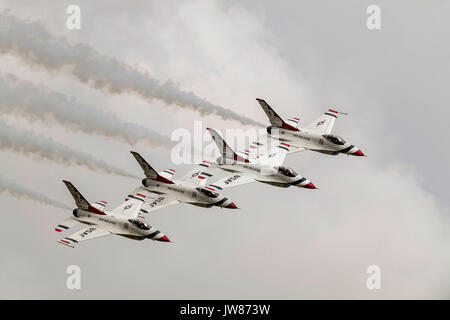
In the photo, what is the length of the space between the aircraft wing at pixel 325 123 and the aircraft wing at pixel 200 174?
13.7 meters

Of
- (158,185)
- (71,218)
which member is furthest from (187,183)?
(71,218)

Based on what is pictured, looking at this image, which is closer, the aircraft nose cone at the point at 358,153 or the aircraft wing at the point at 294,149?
the aircraft wing at the point at 294,149

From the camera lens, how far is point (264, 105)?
135 meters

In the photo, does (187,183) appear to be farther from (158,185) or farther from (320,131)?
(320,131)

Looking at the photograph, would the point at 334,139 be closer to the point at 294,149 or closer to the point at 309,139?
the point at 309,139

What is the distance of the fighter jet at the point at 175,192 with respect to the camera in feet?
412

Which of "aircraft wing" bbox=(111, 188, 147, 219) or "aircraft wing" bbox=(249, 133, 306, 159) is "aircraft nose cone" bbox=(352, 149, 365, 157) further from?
"aircraft wing" bbox=(111, 188, 147, 219)

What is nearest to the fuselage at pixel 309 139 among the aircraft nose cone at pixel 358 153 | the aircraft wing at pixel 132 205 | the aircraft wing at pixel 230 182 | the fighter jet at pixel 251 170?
the aircraft nose cone at pixel 358 153

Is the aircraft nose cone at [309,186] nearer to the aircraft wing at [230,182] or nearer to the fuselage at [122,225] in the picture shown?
the aircraft wing at [230,182]

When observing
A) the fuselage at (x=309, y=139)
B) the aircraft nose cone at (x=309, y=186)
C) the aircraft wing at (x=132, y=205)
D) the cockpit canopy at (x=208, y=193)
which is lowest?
the aircraft wing at (x=132, y=205)

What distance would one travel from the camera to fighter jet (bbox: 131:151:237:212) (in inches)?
4938

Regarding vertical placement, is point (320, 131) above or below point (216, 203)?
above

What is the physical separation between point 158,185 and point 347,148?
21074 mm

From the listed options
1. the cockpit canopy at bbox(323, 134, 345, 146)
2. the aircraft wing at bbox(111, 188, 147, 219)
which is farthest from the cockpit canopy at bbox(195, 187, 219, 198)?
the cockpit canopy at bbox(323, 134, 345, 146)
